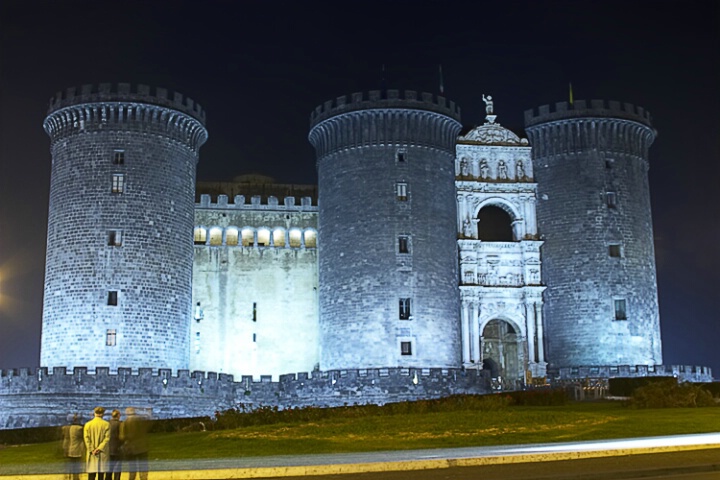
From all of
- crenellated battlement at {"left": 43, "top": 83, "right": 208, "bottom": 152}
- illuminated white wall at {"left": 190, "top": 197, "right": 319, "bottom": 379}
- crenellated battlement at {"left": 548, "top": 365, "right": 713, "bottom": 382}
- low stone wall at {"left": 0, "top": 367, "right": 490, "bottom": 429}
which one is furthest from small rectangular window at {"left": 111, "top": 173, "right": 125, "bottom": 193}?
crenellated battlement at {"left": 548, "top": 365, "right": 713, "bottom": 382}

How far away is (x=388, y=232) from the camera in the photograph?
172ft

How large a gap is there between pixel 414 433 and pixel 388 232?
25.1 m

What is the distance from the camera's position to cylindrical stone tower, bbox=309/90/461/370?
5131 centimetres

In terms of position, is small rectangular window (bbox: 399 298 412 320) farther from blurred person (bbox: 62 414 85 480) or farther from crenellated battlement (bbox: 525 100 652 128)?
blurred person (bbox: 62 414 85 480)

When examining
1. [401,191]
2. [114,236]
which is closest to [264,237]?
[401,191]

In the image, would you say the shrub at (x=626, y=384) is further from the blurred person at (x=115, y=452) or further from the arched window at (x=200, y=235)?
the blurred person at (x=115, y=452)

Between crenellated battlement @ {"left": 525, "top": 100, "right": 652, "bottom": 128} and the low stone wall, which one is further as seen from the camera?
crenellated battlement @ {"left": 525, "top": 100, "right": 652, "bottom": 128}

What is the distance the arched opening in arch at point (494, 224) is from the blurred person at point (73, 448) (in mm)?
42908

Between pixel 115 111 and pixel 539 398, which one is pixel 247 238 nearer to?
pixel 115 111

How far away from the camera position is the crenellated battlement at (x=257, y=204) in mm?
58625

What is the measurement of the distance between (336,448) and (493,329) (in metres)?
35.5

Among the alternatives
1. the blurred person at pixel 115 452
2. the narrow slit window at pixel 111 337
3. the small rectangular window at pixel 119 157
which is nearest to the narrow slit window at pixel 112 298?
the narrow slit window at pixel 111 337

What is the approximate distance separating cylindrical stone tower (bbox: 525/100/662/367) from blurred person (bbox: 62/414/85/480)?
Result: 1528 inches

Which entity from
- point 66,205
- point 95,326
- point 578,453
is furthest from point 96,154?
point 578,453
